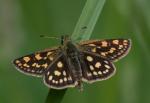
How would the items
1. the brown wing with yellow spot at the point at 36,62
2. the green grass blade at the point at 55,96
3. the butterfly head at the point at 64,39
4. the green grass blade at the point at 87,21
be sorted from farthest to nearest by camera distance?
the butterfly head at the point at 64,39 < the brown wing with yellow spot at the point at 36,62 < the green grass blade at the point at 87,21 < the green grass blade at the point at 55,96

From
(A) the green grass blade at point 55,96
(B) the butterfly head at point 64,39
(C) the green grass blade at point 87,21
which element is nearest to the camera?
(A) the green grass blade at point 55,96

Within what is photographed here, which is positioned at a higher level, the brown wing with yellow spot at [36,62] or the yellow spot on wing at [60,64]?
the brown wing with yellow spot at [36,62]

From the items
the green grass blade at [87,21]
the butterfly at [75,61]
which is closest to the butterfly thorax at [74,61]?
the butterfly at [75,61]

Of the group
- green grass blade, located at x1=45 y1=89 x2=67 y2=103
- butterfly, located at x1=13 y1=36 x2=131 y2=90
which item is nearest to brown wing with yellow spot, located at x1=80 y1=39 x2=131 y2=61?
butterfly, located at x1=13 y1=36 x2=131 y2=90

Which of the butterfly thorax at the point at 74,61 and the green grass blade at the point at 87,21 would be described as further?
the butterfly thorax at the point at 74,61

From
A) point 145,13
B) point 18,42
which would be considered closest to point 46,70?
point 18,42

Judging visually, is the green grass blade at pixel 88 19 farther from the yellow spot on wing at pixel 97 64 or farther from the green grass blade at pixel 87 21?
the yellow spot on wing at pixel 97 64

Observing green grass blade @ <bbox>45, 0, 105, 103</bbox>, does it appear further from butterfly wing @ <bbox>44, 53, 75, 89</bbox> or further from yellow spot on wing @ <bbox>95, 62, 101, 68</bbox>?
yellow spot on wing @ <bbox>95, 62, 101, 68</bbox>
